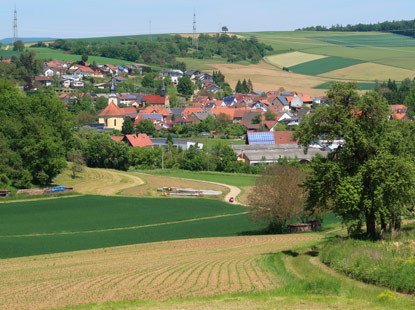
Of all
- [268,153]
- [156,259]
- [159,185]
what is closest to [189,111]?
[268,153]

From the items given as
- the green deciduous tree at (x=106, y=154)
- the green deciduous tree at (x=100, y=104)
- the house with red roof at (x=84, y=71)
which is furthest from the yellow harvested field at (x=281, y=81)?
the green deciduous tree at (x=106, y=154)

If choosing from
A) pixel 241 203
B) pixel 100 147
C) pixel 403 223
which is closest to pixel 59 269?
pixel 403 223

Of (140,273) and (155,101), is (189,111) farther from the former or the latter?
(140,273)

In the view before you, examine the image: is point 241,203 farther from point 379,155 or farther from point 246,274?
point 246,274

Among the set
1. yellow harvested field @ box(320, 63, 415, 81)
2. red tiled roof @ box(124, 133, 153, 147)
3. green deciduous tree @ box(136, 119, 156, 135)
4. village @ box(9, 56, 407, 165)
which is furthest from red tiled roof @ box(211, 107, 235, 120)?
yellow harvested field @ box(320, 63, 415, 81)

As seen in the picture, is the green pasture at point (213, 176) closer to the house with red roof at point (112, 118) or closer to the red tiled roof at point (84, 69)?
the house with red roof at point (112, 118)
